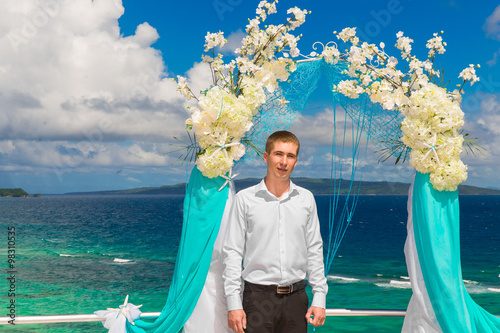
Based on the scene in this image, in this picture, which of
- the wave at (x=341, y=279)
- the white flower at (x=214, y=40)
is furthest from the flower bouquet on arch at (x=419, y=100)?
the wave at (x=341, y=279)

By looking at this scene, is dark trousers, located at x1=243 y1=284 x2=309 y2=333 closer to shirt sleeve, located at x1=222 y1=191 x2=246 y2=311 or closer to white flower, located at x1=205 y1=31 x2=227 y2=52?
shirt sleeve, located at x1=222 y1=191 x2=246 y2=311

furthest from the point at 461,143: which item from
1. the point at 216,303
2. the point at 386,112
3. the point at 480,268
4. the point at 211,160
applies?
the point at 480,268

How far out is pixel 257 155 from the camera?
3.27m

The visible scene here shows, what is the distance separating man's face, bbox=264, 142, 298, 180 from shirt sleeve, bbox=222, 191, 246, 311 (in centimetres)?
26

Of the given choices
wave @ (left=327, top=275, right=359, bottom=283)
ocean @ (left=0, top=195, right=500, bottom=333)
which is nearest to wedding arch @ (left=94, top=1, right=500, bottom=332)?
ocean @ (left=0, top=195, right=500, bottom=333)

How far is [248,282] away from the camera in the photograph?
7.97 ft

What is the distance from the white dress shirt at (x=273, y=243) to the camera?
2.40 meters

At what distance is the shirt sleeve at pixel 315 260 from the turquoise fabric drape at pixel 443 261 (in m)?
0.95

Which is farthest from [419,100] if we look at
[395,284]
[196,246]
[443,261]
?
[395,284]

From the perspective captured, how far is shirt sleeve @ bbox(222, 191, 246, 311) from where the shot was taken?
7.68 ft

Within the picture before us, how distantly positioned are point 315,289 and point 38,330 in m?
15.8

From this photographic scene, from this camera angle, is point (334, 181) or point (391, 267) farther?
point (391, 267)

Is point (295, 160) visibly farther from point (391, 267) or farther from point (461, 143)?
point (391, 267)

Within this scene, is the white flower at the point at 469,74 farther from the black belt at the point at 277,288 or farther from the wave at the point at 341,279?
the wave at the point at 341,279
